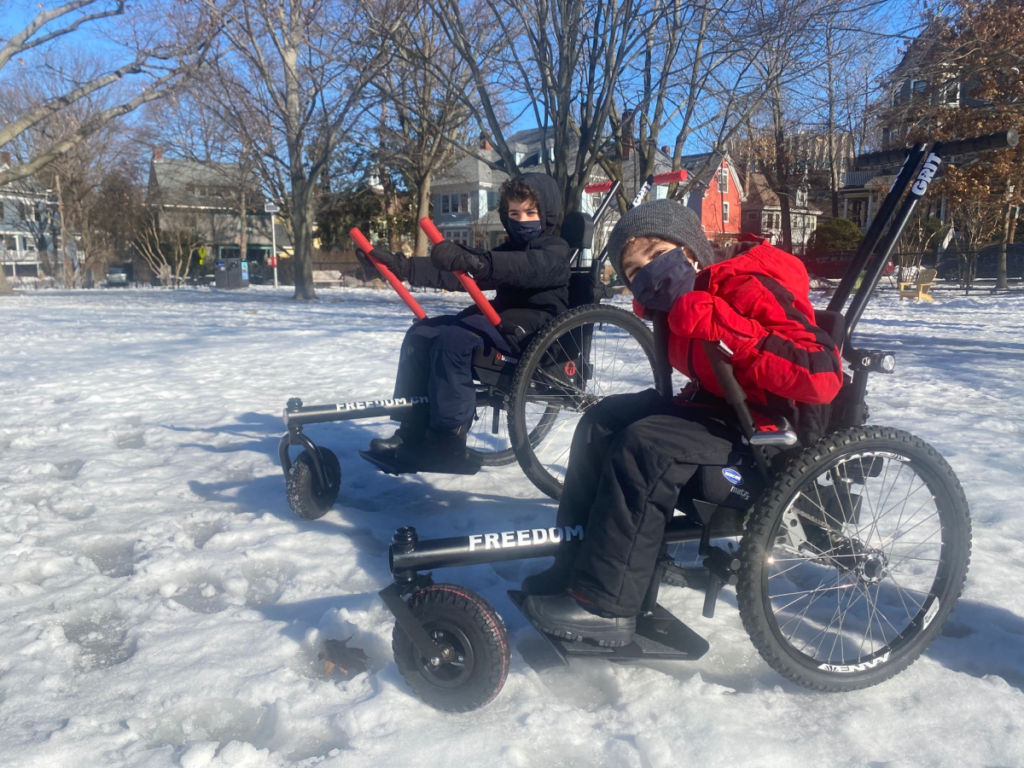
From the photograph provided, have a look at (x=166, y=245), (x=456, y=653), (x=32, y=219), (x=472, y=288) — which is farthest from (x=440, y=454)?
(x=32, y=219)

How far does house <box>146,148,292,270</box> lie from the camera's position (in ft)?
131

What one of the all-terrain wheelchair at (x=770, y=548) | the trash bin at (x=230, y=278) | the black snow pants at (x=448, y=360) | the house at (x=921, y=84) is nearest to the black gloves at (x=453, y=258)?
the black snow pants at (x=448, y=360)

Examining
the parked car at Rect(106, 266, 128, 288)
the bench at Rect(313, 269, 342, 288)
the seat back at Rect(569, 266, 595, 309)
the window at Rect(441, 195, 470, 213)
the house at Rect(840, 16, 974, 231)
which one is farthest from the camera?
the window at Rect(441, 195, 470, 213)

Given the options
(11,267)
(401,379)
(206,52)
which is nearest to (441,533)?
(401,379)

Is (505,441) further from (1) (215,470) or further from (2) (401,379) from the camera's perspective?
(1) (215,470)

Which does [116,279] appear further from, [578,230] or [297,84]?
[578,230]

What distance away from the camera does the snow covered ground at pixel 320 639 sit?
1.95 metres

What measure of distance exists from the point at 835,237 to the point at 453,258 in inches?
1114

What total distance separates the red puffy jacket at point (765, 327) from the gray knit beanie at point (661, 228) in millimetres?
271

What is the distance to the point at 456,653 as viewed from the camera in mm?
2102

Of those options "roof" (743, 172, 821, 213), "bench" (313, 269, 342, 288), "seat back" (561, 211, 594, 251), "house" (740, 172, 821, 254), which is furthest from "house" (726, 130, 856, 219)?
"bench" (313, 269, 342, 288)

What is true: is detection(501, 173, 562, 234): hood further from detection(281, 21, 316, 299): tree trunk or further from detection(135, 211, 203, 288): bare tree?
detection(135, 211, 203, 288): bare tree

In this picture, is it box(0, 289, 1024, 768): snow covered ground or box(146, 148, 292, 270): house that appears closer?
box(0, 289, 1024, 768): snow covered ground

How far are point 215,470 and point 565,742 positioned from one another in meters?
2.88
